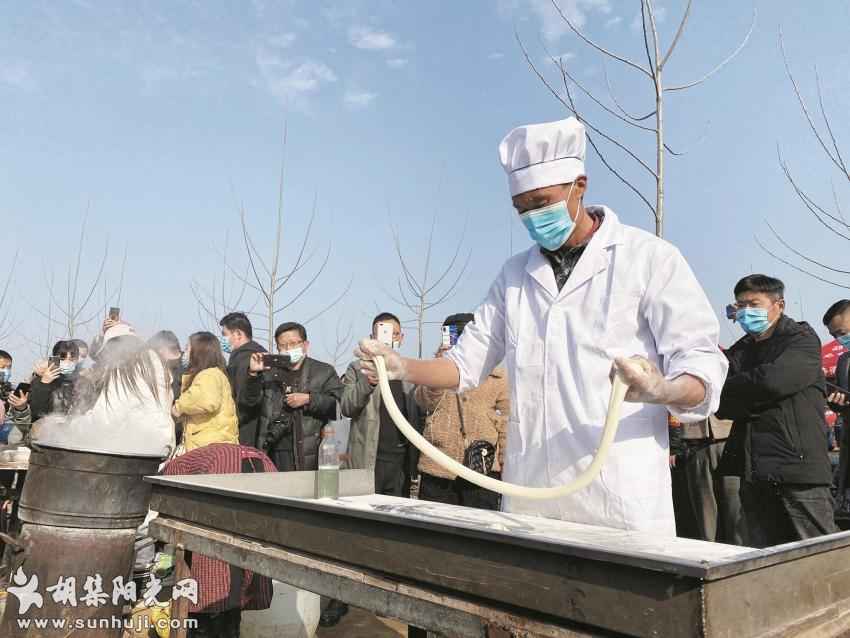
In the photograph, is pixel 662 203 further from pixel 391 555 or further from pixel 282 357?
pixel 391 555

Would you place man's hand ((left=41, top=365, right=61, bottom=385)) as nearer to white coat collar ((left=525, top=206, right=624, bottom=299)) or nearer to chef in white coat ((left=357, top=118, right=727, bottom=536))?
chef in white coat ((left=357, top=118, right=727, bottom=536))

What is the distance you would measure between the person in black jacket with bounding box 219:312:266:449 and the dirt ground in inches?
68.4

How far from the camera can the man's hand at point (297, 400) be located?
6020 mm

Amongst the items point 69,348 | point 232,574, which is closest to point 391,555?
point 232,574

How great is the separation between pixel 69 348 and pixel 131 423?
355 centimetres

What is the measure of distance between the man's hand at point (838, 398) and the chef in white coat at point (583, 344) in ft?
13.1

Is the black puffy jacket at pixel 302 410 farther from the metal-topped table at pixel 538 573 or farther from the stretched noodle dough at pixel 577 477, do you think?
the stretched noodle dough at pixel 577 477

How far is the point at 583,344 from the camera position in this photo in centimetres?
223

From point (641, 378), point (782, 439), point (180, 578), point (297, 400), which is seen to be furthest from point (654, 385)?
point (297, 400)

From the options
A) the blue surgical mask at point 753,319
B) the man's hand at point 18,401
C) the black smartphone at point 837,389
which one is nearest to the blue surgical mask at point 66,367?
the man's hand at point 18,401

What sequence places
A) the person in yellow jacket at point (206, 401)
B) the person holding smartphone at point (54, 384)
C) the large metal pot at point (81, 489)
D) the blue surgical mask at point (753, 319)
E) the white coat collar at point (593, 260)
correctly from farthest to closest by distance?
the person holding smartphone at point (54, 384), the person in yellow jacket at point (206, 401), the blue surgical mask at point (753, 319), the large metal pot at point (81, 489), the white coat collar at point (593, 260)

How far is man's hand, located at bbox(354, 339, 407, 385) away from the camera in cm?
237

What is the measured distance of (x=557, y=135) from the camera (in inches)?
92.3

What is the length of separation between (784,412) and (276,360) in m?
4.06
